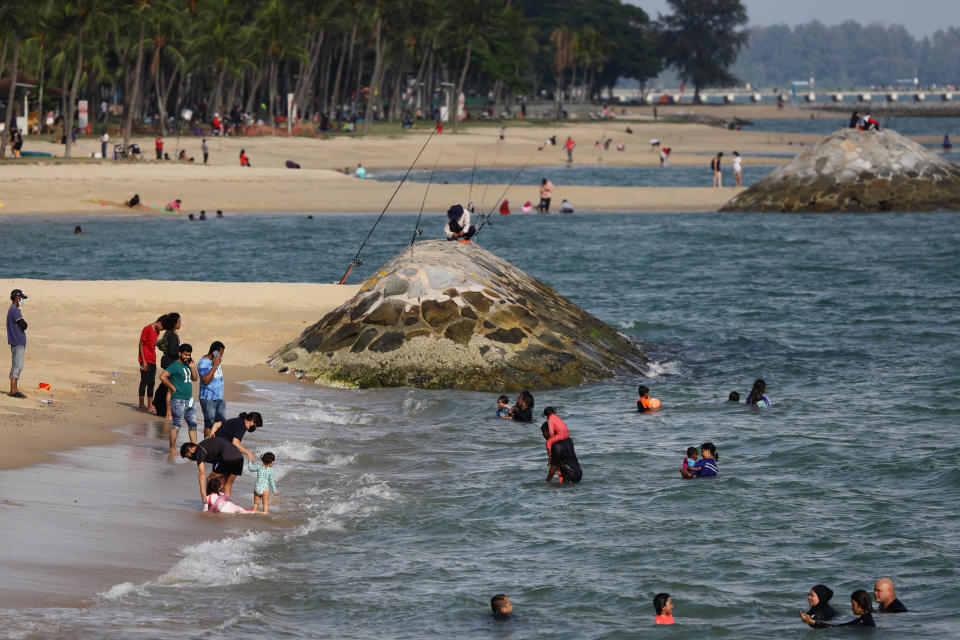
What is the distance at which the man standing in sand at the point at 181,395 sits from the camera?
17219mm

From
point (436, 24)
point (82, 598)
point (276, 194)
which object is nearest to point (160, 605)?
point (82, 598)

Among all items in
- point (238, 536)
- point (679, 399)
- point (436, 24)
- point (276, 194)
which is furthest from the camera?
point (436, 24)

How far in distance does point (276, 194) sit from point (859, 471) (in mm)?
46032

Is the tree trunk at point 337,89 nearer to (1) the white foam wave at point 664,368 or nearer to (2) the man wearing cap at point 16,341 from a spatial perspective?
(1) the white foam wave at point 664,368

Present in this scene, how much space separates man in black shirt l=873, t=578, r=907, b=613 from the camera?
12.3 metres

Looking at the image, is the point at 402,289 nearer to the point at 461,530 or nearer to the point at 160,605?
the point at 461,530

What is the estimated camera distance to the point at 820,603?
11.9 metres

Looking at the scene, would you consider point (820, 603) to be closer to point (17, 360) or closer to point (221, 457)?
point (221, 457)

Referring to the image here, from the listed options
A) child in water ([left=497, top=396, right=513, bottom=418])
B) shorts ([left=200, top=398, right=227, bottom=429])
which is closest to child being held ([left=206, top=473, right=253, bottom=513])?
shorts ([left=200, top=398, right=227, bottom=429])

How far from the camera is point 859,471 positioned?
17.7 m

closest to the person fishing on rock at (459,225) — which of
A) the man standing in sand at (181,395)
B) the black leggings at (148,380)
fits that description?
the black leggings at (148,380)

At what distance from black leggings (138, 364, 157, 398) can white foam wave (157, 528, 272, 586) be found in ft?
20.0

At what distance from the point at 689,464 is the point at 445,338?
7.04 meters

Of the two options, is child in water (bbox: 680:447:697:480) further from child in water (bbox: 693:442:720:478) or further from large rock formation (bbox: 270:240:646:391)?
large rock formation (bbox: 270:240:646:391)
